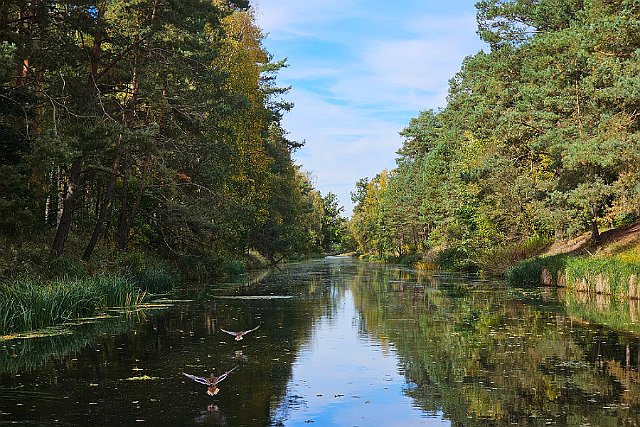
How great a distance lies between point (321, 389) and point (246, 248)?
47876mm

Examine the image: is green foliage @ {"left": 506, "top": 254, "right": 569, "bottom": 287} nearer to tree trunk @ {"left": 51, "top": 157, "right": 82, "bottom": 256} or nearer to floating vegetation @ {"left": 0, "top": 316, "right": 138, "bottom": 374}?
floating vegetation @ {"left": 0, "top": 316, "right": 138, "bottom": 374}

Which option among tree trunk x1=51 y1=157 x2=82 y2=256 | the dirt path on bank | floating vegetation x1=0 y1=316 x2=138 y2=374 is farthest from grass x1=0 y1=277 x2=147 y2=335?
the dirt path on bank

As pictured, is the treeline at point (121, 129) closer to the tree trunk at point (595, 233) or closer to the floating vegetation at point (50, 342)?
the floating vegetation at point (50, 342)

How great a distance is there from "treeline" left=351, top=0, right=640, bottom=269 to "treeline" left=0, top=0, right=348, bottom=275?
1374cm

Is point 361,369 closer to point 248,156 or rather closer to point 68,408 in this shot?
point 68,408

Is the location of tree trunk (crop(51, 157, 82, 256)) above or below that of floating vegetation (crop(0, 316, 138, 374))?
above

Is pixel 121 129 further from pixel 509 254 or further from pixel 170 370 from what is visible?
pixel 509 254

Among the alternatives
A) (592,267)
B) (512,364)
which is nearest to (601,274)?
(592,267)

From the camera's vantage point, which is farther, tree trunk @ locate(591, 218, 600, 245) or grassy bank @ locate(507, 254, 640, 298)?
tree trunk @ locate(591, 218, 600, 245)

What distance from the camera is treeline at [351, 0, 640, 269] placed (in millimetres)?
25484

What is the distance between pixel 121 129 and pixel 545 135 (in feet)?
61.7

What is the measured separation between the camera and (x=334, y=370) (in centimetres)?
1268

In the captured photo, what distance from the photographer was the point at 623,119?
25906mm

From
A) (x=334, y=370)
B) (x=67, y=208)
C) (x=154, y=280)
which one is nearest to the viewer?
(x=334, y=370)
